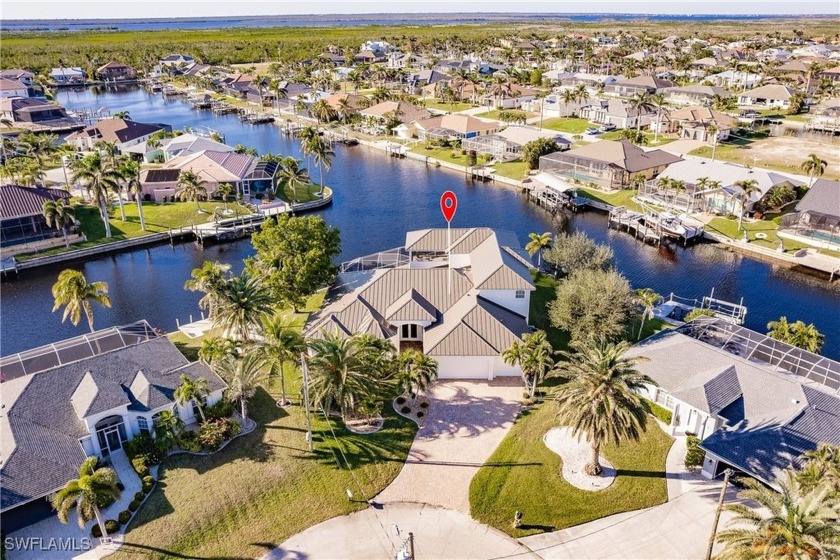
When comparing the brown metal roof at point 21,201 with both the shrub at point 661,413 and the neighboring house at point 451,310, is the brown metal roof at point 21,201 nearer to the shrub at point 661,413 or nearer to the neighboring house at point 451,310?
the neighboring house at point 451,310

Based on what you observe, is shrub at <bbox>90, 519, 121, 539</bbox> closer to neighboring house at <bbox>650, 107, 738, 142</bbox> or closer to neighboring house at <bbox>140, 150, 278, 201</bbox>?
neighboring house at <bbox>140, 150, 278, 201</bbox>

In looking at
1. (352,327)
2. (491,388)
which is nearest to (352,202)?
(352,327)

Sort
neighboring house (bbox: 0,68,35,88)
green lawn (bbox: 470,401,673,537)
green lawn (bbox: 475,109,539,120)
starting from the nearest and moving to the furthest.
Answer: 1. green lawn (bbox: 470,401,673,537)
2. green lawn (bbox: 475,109,539,120)
3. neighboring house (bbox: 0,68,35,88)

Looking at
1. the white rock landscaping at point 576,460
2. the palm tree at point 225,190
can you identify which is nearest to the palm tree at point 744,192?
the white rock landscaping at point 576,460

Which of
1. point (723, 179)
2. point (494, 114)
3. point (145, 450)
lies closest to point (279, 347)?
point (145, 450)

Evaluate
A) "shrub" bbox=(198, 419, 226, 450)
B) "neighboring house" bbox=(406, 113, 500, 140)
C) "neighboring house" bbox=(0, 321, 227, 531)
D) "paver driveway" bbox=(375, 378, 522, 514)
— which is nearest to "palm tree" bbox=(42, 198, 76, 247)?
"neighboring house" bbox=(0, 321, 227, 531)
